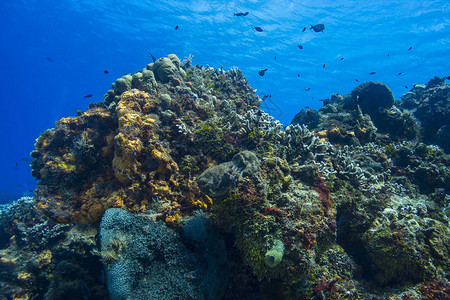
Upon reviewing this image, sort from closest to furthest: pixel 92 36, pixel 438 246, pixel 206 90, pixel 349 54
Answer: pixel 438 246 → pixel 206 90 → pixel 349 54 → pixel 92 36

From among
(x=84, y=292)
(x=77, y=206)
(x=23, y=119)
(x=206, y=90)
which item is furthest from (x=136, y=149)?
(x=23, y=119)

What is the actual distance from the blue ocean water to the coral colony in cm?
1732

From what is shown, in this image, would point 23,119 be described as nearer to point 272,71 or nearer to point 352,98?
point 272,71

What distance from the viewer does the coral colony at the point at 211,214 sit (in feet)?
12.7

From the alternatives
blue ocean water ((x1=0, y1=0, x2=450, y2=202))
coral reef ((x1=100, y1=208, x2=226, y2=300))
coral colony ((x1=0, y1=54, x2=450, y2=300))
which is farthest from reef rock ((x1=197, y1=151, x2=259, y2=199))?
blue ocean water ((x1=0, y1=0, x2=450, y2=202))

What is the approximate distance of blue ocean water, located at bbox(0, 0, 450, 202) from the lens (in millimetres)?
29422

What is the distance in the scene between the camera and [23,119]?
318 ft

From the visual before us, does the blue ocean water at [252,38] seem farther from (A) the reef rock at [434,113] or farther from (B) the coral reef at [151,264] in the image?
(B) the coral reef at [151,264]

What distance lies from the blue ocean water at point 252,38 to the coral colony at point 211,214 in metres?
17.3

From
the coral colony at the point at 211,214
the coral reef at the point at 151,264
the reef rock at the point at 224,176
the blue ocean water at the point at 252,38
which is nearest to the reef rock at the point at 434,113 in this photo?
the coral colony at the point at 211,214

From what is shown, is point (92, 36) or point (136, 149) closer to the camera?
point (136, 149)

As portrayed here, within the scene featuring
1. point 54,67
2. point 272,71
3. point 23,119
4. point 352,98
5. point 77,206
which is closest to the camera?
point 77,206

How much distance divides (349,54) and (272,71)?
16.6 metres

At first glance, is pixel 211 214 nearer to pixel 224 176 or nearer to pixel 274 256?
pixel 224 176
